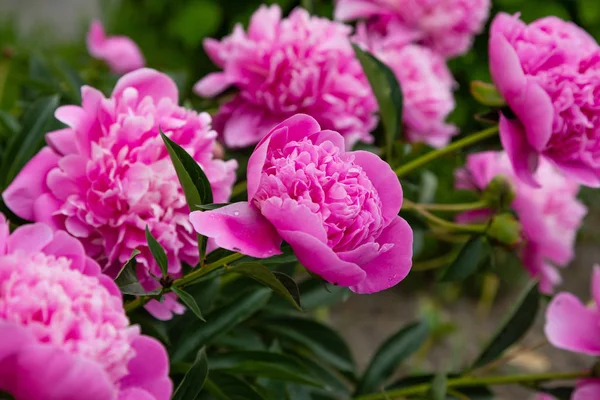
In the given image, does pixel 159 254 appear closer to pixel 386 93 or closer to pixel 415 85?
pixel 386 93

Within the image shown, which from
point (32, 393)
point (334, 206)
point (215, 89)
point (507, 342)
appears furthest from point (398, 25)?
point (32, 393)

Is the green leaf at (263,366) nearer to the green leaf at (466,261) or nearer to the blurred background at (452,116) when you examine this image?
the green leaf at (466,261)

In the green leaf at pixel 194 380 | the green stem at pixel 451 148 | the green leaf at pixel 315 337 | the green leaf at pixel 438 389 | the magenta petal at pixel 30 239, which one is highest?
the magenta petal at pixel 30 239

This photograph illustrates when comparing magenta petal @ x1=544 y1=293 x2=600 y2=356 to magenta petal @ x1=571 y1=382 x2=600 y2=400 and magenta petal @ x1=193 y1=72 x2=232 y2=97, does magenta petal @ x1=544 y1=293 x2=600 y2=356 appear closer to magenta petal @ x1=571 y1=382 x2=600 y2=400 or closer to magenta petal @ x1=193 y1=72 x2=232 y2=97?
magenta petal @ x1=571 y1=382 x2=600 y2=400

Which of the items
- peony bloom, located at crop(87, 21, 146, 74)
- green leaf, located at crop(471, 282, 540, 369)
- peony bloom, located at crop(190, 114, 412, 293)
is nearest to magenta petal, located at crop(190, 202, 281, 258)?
peony bloom, located at crop(190, 114, 412, 293)

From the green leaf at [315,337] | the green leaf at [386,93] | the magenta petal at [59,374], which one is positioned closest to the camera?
the magenta petal at [59,374]

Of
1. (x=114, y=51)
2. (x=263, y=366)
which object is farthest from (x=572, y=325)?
(x=114, y=51)

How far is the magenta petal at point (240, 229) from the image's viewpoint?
0.35 m

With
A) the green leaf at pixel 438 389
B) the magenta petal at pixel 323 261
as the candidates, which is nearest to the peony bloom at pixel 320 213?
the magenta petal at pixel 323 261

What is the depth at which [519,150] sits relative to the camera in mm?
497

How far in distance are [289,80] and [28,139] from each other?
0.69ft

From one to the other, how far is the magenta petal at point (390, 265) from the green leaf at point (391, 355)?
35 centimetres

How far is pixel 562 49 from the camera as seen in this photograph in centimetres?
49

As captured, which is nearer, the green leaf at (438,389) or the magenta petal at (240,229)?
the magenta petal at (240,229)
